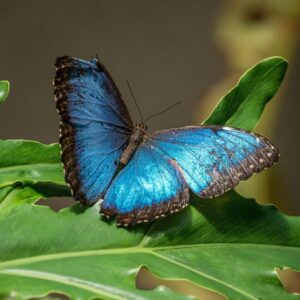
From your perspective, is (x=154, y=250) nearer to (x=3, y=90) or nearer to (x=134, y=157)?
(x=134, y=157)

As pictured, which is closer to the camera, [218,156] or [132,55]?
[218,156]

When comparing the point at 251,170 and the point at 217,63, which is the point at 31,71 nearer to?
the point at 217,63

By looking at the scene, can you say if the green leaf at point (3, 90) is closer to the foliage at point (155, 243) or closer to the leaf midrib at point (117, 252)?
the foliage at point (155, 243)

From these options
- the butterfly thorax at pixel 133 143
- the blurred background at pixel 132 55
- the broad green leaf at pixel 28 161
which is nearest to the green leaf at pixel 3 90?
the broad green leaf at pixel 28 161

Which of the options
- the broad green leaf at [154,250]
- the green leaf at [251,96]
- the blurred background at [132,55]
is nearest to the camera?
the broad green leaf at [154,250]

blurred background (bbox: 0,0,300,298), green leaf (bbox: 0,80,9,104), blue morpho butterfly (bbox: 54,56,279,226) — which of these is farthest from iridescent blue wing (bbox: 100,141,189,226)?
blurred background (bbox: 0,0,300,298)

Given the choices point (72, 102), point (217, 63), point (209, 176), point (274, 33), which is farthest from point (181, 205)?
point (217, 63)

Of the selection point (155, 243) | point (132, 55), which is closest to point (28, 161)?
point (155, 243)

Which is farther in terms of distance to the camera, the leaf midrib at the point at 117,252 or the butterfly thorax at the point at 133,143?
the butterfly thorax at the point at 133,143
